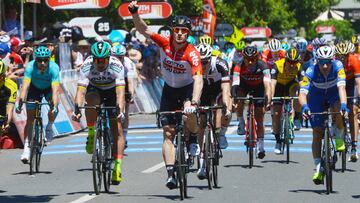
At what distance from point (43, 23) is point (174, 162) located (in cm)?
2482

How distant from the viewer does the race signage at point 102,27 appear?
109 feet

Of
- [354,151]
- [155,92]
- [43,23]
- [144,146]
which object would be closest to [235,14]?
[43,23]

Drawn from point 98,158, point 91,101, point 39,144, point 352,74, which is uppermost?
point 352,74

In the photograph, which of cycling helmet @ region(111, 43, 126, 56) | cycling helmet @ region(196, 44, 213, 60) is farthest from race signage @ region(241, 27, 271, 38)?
cycling helmet @ region(196, 44, 213, 60)

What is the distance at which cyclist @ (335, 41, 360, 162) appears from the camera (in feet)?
62.3

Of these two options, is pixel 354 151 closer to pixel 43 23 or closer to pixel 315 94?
pixel 315 94

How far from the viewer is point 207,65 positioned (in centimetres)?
1756

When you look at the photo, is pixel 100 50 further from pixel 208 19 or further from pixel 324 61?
pixel 208 19

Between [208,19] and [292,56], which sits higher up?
[208,19]

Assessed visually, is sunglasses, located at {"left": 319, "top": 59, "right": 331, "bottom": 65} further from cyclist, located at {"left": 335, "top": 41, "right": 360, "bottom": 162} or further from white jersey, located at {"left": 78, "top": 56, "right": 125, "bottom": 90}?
cyclist, located at {"left": 335, "top": 41, "right": 360, "bottom": 162}

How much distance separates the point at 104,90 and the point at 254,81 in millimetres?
4548

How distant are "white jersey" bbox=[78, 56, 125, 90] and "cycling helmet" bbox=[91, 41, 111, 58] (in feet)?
0.91

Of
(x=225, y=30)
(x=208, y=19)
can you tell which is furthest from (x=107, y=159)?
(x=225, y=30)

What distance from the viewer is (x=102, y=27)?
33.4m
